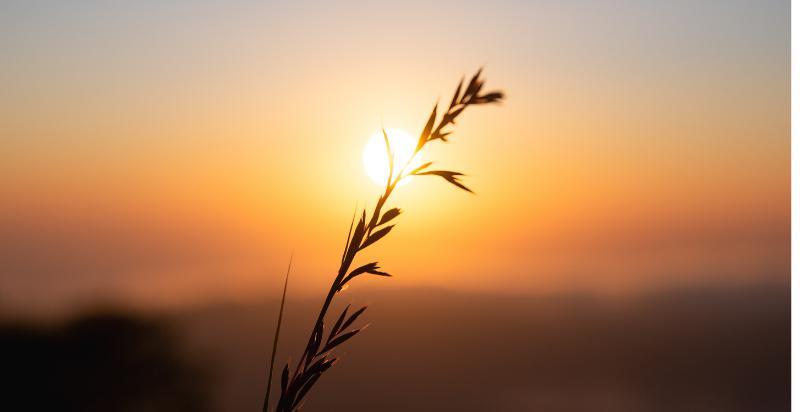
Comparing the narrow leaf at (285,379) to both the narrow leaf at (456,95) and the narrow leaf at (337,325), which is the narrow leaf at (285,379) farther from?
the narrow leaf at (456,95)

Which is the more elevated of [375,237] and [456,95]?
[456,95]

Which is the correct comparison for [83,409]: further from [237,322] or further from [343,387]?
[343,387]

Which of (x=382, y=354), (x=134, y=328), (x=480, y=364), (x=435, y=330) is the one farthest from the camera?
(x=480, y=364)

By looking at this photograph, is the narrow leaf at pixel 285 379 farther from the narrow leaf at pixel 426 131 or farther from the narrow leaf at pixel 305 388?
the narrow leaf at pixel 426 131

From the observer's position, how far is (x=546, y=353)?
54469 millimetres

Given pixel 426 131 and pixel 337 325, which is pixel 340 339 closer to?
pixel 337 325

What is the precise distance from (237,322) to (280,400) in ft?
95.2

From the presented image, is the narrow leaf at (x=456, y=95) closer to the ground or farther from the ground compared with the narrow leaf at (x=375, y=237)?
farther from the ground

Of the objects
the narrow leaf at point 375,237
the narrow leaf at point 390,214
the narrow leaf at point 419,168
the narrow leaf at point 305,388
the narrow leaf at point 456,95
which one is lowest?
the narrow leaf at point 305,388

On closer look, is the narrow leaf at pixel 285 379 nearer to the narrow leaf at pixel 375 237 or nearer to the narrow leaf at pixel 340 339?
the narrow leaf at pixel 340 339

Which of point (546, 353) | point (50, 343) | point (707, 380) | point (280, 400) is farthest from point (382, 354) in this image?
point (280, 400)

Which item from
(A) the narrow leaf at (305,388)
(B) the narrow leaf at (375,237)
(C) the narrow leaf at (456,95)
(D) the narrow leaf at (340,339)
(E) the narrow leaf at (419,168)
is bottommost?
(A) the narrow leaf at (305,388)

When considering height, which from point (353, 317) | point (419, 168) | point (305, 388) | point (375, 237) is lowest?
point (305, 388)

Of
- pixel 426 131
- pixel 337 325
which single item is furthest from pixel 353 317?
pixel 426 131
